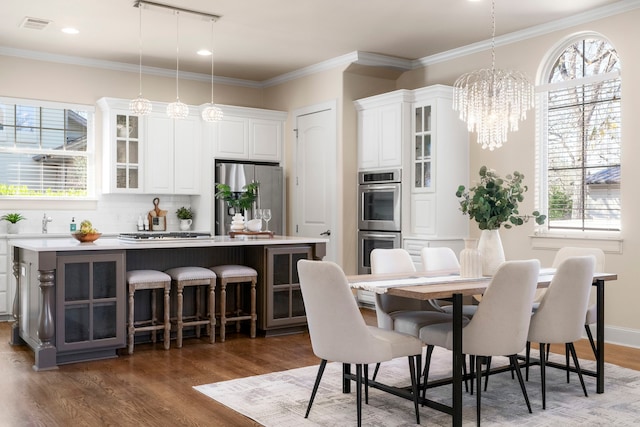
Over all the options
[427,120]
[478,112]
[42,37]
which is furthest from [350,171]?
[42,37]

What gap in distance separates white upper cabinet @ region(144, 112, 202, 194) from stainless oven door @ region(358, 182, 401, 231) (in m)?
1.98

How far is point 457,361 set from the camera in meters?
3.11

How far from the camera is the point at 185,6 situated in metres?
5.32

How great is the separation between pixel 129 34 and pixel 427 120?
9.92 feet

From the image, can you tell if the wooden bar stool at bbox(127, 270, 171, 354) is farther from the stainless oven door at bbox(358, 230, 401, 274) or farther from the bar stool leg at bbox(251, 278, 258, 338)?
the stainless oven door at bbox(358, 230, 401, 274)

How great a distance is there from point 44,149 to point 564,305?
18.7 ft

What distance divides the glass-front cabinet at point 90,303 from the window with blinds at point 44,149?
9.08 ft

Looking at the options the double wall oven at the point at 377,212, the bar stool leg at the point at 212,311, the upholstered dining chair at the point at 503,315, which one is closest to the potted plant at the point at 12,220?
the bar stool leg at the point at 212,311

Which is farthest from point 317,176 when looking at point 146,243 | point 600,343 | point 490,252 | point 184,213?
point 600,343

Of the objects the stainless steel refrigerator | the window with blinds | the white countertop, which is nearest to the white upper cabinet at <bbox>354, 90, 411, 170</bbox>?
the stainless steel refrigerator

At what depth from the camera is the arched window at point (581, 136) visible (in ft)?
17.6

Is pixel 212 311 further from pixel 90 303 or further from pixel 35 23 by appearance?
pixel 35 23

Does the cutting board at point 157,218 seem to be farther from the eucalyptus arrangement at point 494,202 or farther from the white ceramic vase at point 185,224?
the eucalyptus arrangement at point 494,202

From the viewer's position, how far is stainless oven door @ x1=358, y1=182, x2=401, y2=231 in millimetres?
6598
